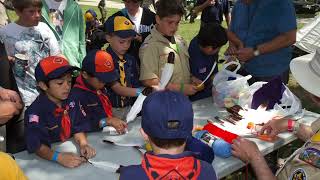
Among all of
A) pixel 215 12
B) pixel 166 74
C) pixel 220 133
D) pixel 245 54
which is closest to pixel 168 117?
pixel 220 133

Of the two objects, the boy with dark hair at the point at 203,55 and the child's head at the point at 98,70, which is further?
the boy with dark hair at the point at 203,55

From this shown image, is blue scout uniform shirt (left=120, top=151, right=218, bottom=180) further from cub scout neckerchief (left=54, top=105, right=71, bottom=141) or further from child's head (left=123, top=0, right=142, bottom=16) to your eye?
child's head (left=123, top=0, right=142, bottom=16)

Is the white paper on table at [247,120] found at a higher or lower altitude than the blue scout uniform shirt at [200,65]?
lower

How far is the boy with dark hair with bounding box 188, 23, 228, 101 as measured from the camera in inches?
129

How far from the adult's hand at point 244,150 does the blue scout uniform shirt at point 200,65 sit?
1.18 metres

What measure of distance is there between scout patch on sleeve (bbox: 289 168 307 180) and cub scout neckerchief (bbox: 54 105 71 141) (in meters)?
1.43

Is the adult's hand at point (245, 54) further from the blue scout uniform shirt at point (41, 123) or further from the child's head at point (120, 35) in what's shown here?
the blue scout uniform shirt at point (41, 123)

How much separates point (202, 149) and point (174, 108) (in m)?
0.57

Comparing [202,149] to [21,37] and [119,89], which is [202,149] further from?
[21,37]

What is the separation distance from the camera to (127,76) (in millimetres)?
3164

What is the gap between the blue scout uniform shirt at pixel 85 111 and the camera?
254 cm

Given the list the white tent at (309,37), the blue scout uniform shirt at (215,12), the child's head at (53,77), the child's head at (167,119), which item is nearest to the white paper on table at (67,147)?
the child's head at (53,77)

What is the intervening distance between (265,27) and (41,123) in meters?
2.24

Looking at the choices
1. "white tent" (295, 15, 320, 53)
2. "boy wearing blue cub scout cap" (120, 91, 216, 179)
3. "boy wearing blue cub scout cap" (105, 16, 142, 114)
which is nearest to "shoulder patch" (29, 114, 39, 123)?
"boy wearing blue cub scout cap" (105, 16, 142, 114)
